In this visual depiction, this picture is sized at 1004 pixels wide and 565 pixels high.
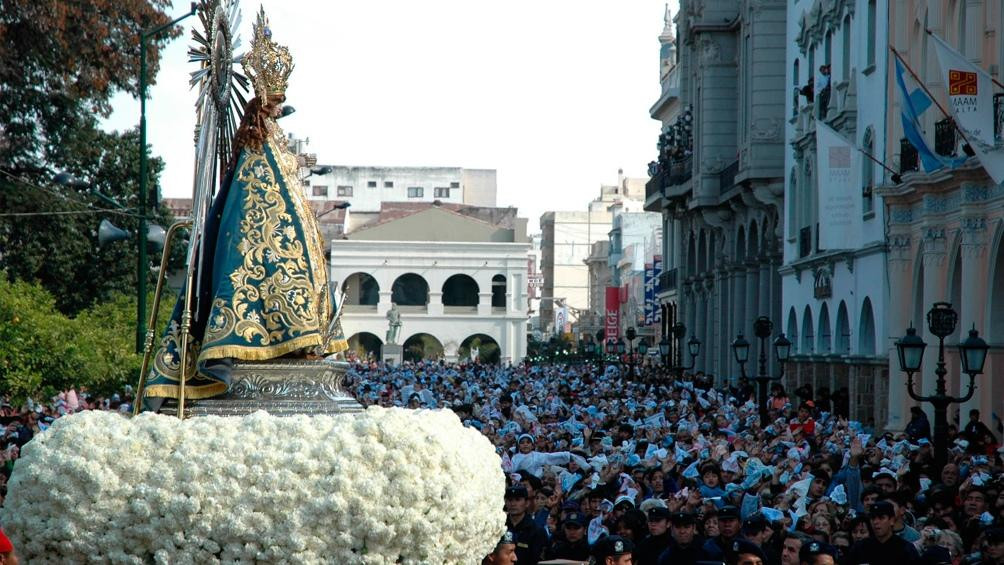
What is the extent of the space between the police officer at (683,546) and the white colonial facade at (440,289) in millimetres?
89456

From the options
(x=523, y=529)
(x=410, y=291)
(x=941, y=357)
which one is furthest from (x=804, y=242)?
(x=410, y=291)

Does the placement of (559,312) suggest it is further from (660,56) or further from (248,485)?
(248,485)

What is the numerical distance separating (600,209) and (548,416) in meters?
126

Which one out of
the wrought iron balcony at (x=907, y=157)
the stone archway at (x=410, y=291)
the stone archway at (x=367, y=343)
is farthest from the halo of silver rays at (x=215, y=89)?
the stone archway at (x=410, y=291)

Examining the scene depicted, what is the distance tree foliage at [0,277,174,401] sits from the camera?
26094 mm

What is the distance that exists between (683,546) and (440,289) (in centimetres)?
9084

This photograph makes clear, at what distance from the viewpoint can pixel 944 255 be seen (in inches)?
1071

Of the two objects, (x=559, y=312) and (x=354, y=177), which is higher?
(x=354, y=177)

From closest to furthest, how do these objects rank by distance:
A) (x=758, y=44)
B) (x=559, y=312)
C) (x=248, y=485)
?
(x=248, y=485)
(x=758, y=44)
(x=559, y=312)

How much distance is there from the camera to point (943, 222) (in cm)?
2702

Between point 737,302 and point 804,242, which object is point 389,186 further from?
point 804,242

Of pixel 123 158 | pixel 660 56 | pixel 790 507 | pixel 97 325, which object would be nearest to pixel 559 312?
pixel 660 56

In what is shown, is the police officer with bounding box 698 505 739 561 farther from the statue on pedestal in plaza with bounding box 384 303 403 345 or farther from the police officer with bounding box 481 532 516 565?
the statue on pedestal in plaza with bounding box 384 303 403 345

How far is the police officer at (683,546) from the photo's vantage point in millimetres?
10266
